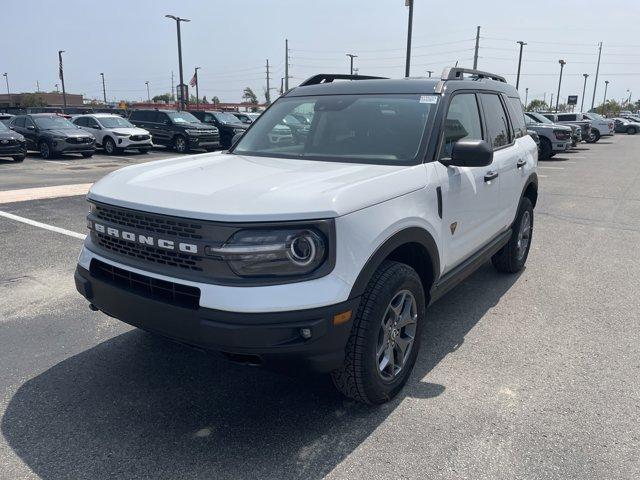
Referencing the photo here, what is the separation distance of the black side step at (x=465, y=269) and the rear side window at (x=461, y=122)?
0.85m

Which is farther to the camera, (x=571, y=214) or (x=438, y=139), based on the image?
(x=571, y=214)

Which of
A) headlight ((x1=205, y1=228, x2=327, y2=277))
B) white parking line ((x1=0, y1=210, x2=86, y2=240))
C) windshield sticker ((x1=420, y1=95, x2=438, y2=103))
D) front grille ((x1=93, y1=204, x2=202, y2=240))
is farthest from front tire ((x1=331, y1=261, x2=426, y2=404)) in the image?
white parking line ((x1=0, y1=210, x2=86, y2=240))

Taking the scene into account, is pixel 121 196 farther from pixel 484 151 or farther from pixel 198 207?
pixel 484 151

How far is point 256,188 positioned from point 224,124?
22978 millimetres

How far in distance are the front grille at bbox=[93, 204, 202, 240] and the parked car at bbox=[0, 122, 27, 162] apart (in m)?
16.8

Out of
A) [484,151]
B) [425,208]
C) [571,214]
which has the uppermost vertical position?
[484,151]

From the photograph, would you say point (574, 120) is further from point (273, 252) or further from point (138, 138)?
point (273, 252)

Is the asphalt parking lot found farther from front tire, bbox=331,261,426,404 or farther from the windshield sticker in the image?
the windshield sticker

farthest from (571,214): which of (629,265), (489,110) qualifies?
(489,110)

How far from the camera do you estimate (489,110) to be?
466cm

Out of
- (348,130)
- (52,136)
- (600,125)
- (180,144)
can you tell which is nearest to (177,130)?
(180,144)

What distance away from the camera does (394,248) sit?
2.95 m

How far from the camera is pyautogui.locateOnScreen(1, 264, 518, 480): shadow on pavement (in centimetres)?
262

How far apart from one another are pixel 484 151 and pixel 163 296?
6.87 feet
